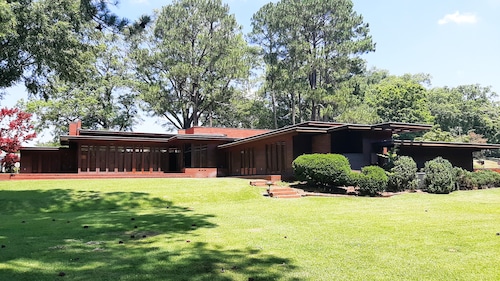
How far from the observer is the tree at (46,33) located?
34.9 feet

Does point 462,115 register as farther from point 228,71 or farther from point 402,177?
point 402,177

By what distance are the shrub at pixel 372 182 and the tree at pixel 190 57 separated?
23275 mm

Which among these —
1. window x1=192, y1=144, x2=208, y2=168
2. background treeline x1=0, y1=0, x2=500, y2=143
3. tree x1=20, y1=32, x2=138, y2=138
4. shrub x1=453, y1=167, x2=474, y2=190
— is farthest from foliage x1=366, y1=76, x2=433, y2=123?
tree x1=20, y1=32, x2=138, y2=138

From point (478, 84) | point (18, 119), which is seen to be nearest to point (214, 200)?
point (18, 119)

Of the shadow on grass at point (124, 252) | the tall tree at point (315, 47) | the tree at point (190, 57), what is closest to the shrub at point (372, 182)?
the shadow on grass at point (124, 252)

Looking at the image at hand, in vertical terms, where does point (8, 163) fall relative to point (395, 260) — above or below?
above

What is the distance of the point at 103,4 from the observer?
10.9 m

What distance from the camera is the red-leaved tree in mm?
25828

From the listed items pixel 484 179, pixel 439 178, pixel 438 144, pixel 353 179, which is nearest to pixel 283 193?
pixel 353 179

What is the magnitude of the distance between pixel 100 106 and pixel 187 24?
11976 millimetres

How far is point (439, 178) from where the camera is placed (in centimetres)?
1584

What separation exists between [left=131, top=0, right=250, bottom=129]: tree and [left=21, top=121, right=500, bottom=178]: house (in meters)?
7.55

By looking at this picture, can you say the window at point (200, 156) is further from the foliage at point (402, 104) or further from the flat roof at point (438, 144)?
the foliage at point (402, 104)

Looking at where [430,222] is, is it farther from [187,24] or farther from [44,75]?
[187,24]
